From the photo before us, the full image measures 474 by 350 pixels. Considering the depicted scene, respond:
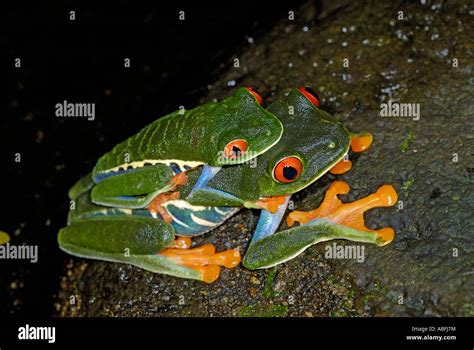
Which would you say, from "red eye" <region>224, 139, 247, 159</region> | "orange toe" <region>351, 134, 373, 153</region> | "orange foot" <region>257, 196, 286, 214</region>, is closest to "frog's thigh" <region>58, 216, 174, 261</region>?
"orange foot" <region>257, 196, 286, 214</region>

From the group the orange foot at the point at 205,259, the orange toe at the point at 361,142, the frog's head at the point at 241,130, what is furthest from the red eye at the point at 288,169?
the orange foot at the point at 205,259

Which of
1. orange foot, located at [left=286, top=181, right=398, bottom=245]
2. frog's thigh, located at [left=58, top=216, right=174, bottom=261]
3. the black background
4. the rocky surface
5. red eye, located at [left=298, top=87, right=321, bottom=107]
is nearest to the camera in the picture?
the rocky surface

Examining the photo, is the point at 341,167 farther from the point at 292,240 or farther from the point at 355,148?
the point at 292,240

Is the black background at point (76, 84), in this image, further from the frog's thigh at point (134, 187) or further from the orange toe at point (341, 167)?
the orange toe at point (341, 167)

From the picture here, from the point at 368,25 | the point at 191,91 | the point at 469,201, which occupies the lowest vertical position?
the point at 469,201

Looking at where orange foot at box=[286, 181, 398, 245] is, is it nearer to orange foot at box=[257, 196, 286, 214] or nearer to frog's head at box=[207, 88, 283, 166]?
orange foot at box=[257, 196, 286, 214]

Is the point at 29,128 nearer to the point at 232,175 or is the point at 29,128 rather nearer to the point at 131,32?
the point at 131,32
